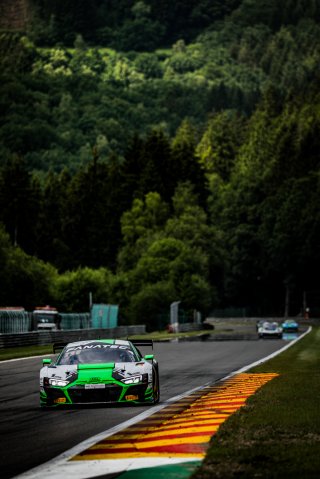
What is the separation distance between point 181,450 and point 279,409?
196 inches

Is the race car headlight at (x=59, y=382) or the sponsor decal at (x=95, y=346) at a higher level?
the sponsor decal at (x=95, y=346)

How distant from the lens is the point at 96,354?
2052 centimetres

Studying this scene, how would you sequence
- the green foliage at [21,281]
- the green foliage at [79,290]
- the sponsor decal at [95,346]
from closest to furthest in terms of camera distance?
the sponsor decal at [95,346] < the green foliage at [21,281] < the green foliage at [79,290]

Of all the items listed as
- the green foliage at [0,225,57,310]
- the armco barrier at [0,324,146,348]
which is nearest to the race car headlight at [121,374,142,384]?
the armco barrier at [0,324,146,348]

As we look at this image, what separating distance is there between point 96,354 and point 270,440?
7.57 metres

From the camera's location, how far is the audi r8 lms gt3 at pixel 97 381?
1938 cm

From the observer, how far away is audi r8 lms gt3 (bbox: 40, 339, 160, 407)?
19.4 m

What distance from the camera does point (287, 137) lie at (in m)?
199

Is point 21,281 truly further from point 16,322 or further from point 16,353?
point 16,353

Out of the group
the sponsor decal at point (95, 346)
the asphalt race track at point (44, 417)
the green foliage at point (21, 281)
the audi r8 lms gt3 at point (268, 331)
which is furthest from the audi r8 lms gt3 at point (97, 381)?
the green foliage at point (21, 281)

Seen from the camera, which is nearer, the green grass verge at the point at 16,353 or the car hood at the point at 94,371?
the car hood at the point at 94,371

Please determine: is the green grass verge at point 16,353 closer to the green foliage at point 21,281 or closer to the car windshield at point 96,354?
the car windshield at point 96,354

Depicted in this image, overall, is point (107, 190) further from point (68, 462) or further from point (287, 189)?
point (68, 462)

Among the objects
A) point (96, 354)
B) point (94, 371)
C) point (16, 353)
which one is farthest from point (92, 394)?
point (16, 353)
